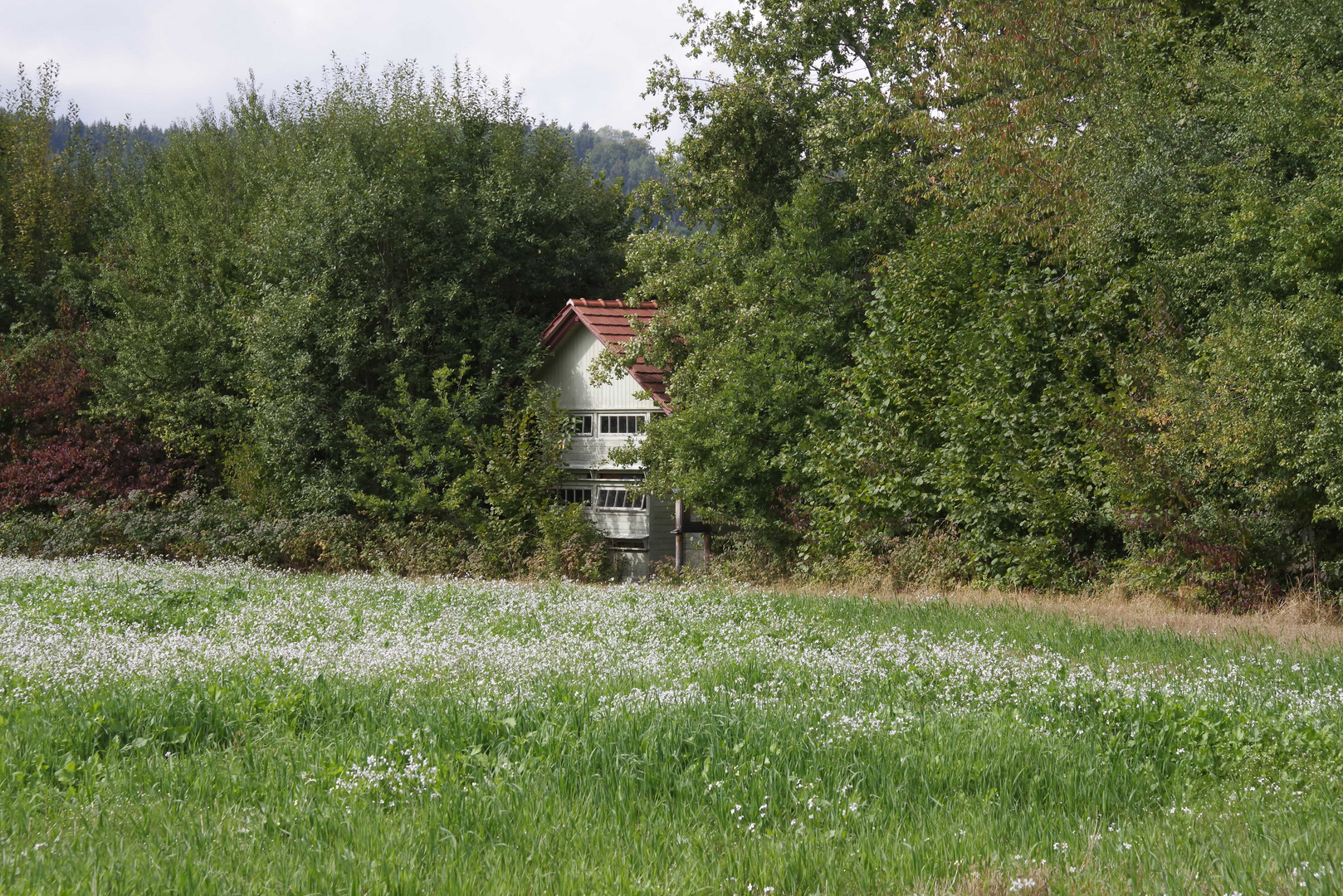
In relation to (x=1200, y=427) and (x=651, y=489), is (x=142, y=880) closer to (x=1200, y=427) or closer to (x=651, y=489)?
(x=1200, y=427)

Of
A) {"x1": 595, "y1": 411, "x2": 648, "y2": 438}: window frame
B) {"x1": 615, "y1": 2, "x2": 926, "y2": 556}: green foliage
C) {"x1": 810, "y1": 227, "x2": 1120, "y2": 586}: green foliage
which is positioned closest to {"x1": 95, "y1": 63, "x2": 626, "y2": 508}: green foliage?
{"x1": 595, "y1": 411, "x2": 648, "y2": 438}: window frame

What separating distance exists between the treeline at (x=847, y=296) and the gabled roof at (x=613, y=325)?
111 cm

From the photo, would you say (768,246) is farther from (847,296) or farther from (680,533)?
(680,533)

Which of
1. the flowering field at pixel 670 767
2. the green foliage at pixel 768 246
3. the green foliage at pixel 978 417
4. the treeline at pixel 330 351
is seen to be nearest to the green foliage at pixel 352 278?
the treeline at pixel 330 351

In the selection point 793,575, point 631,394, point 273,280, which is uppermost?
point 273,280

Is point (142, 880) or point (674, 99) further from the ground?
point (674, 99)

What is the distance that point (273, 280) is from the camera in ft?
89.7

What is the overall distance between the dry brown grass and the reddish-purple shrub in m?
22.9

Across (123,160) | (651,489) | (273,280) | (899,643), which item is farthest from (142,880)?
(123,160)

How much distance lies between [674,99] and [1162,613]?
49.1ft

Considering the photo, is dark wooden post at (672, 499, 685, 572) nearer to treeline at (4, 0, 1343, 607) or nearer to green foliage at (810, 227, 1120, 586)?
treeline at (4, 0, 1343, 607)

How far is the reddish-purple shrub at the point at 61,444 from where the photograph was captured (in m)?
29.4

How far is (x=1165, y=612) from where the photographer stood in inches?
500

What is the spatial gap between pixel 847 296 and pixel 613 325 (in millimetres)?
7136
